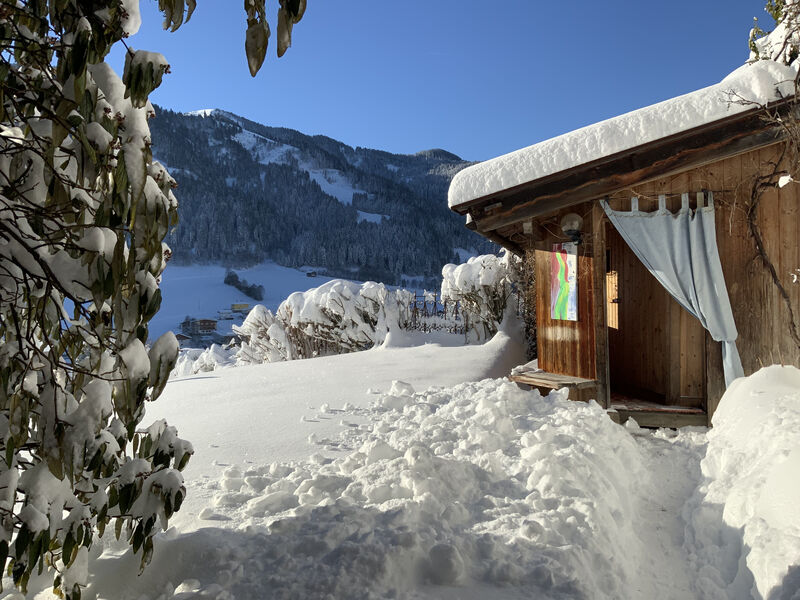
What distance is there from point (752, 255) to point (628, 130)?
1.90 meters

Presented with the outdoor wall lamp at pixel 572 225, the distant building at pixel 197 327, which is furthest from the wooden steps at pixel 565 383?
the distant building at pixel 197 327

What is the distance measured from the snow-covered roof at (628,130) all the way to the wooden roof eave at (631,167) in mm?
77

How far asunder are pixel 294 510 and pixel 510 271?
10.9 meters

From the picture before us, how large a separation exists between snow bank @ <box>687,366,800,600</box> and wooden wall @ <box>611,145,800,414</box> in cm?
70

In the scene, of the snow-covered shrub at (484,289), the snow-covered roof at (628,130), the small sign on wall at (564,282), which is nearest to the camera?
the snow-covered roof at (628,130)

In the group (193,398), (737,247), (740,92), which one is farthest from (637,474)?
(193,398)

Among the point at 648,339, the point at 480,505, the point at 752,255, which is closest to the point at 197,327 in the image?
the point at 648,339

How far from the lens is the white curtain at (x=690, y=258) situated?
18.9 feet

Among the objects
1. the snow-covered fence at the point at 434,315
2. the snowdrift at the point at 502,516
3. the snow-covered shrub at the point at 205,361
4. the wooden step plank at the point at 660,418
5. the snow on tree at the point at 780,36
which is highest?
the snow on tree at the point at 780,36

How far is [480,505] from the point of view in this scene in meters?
3.37

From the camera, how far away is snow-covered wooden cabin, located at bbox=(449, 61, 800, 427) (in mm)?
5629

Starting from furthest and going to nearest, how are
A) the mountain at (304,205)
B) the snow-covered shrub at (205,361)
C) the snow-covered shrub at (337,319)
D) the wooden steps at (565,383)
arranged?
the mountain at (304,205) → the snow-covered shrub at (205,361) → the snow-covered shrub at (337,319) → the wooden steps at (565,383)

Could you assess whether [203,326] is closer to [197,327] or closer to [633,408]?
[197,327]

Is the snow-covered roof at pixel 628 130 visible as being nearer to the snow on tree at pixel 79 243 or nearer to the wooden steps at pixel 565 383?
the wooden steps at pixel 565 383
